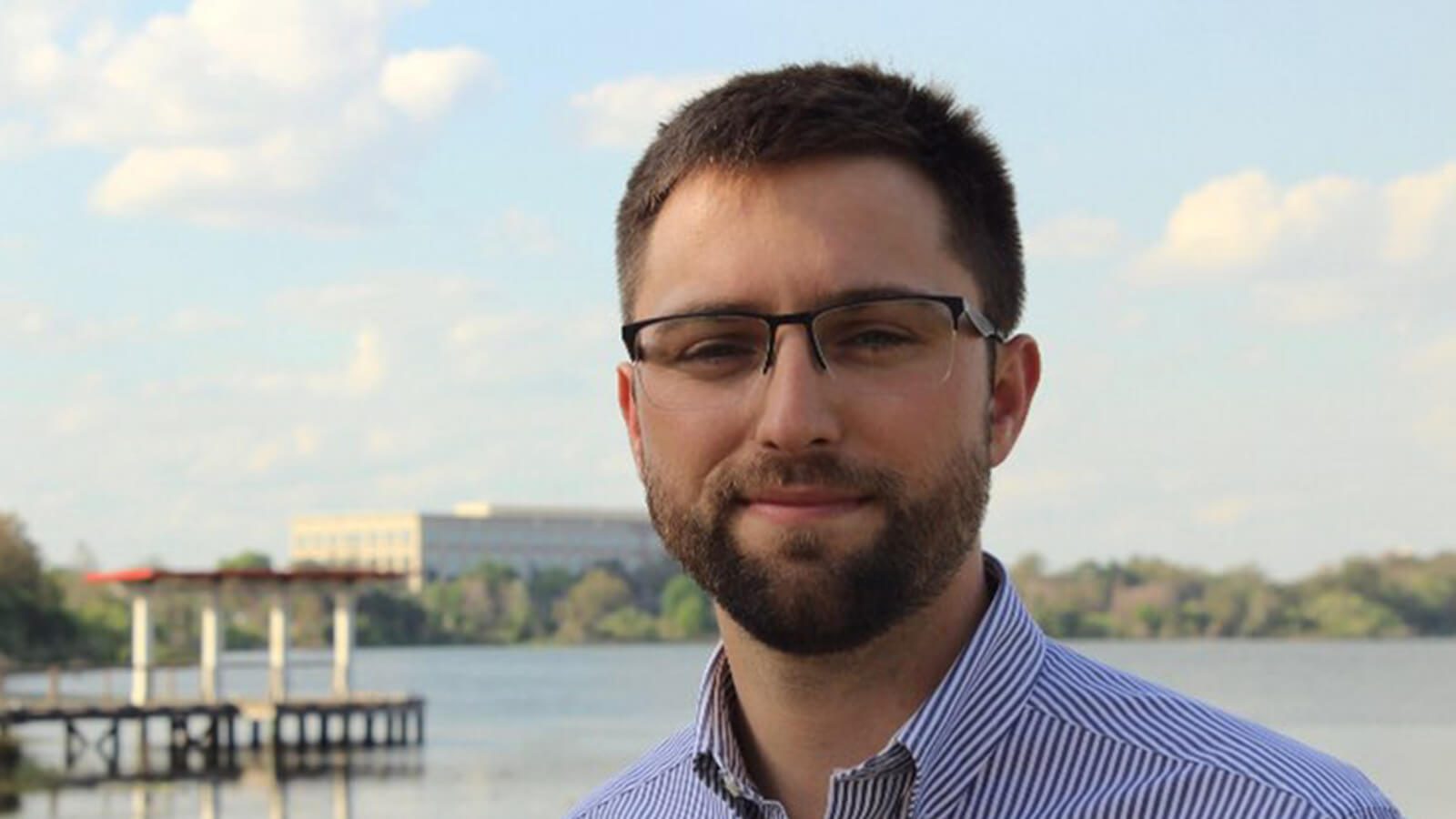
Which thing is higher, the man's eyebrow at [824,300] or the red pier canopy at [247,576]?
the man's eyebrow at [824,300]

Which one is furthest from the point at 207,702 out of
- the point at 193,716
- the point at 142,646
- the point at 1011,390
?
the point at 1011,390

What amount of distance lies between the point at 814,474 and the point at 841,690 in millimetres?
257

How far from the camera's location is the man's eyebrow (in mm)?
2352

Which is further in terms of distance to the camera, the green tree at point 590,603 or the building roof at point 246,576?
the green tree at point 590,603

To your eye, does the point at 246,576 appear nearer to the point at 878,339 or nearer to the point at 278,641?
the point at 278,641

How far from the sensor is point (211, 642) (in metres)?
50.3

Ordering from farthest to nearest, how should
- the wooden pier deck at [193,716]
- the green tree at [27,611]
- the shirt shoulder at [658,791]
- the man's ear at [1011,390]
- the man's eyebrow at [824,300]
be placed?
the green tree at [27,611] < the wooden pier deck at [193,716] < the shirt shoulder at [658,791] < the man's ear at [1011,390] < the man's eyebrow at [824,300]

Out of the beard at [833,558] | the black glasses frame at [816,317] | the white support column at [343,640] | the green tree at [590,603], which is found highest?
the black glasses frame at [816,317]

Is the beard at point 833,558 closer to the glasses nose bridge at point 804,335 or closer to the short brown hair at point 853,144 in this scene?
the glasses nose bridge at point 804,335

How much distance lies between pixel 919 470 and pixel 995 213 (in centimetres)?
35

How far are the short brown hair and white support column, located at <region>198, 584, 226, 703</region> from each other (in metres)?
48.5

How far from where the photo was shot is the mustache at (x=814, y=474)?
7.62 ft

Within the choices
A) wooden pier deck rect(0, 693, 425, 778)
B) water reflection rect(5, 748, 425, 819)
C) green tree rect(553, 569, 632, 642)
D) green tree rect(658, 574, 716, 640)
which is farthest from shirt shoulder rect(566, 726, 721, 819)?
green tree rect(553, 569, 632, 642)

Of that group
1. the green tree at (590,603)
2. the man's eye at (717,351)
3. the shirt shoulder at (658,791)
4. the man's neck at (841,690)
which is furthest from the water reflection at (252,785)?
the green tree at (590,603)
